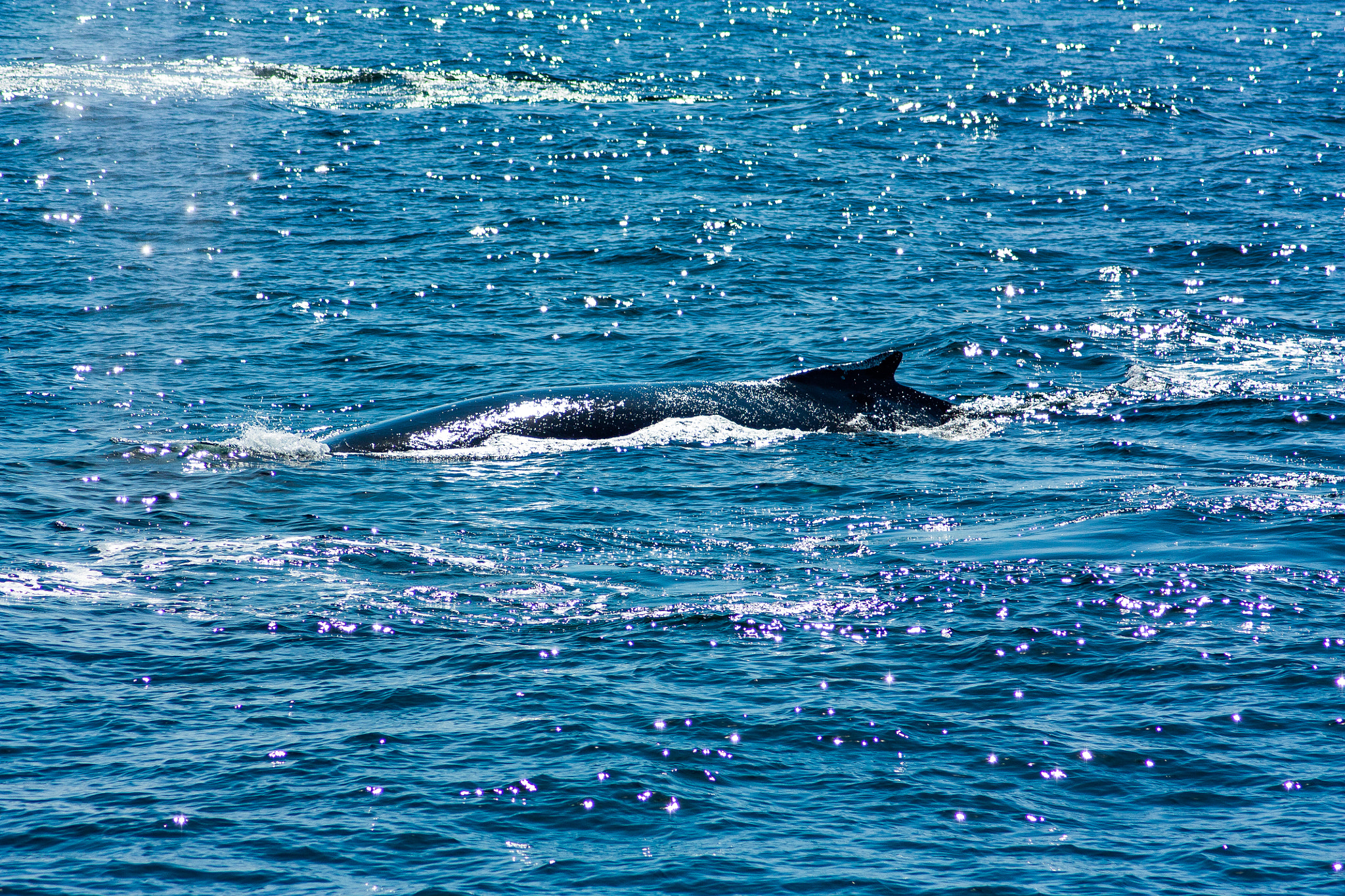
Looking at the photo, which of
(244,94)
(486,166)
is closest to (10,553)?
(486,166)

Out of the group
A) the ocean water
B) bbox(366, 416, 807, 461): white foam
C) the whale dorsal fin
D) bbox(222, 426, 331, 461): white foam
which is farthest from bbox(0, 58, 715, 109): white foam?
bbox(366, 416, 807, 461): white foam

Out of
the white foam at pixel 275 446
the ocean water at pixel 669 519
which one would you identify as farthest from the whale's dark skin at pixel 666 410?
the ocean water at pixel 669 519

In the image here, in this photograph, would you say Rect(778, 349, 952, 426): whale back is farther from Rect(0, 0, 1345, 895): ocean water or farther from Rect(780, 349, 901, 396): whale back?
Rect(0, 0, 1345, 895): ocean water

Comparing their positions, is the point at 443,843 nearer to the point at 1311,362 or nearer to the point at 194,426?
the point at 194,426

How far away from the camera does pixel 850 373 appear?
15.1 m

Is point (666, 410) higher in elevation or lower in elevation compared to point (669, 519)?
higher

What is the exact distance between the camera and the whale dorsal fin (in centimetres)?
1494

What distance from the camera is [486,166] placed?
2803cm

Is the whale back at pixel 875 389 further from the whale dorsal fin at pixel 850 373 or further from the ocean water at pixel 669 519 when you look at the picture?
the ocean water at pixel 669 519

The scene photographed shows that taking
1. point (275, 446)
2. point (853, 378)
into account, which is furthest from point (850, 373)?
point (275, 446)

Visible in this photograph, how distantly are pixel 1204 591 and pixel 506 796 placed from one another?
214 inches

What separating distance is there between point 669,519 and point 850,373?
3.88 metres

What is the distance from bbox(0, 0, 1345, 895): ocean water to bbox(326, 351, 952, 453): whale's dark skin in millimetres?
341

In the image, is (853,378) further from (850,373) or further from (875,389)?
(875,389)
